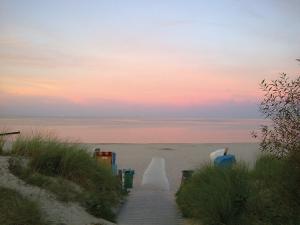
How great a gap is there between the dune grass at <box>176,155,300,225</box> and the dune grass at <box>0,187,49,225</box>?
2942 mm

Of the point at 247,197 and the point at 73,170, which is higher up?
the point at 73,170

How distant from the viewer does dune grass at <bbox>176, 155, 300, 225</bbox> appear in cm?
852

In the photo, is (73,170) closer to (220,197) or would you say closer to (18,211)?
(18,211)

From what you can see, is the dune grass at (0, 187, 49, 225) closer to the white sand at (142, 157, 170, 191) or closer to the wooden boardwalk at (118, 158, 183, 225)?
the wooden boardwalk at (118, 158, 183, 225)

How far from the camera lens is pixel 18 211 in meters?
7.84

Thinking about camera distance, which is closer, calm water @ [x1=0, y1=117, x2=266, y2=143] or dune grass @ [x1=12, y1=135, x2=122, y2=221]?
dune grass @ [x1=12, y1=135, x2=122, y2=221]

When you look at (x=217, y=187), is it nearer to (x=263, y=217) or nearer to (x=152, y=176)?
(x=263, y=217)

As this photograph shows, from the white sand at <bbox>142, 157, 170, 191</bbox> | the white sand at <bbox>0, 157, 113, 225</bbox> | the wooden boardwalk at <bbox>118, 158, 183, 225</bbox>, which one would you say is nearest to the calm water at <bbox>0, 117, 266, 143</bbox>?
the white sand at <bbox>142, 157, 170, 191</bbox>

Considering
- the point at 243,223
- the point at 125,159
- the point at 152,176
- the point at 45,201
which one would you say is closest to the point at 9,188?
the point at 45,201

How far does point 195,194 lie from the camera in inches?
396

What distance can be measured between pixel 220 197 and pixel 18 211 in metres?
3.46

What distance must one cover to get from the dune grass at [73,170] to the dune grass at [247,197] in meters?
1.84

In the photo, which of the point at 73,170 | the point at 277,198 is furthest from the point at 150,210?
the point at 277,198

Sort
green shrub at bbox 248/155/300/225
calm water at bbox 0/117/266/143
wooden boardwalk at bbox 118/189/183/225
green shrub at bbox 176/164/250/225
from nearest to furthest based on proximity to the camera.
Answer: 1. green shrub at bbox 248/155/300/225
2. green shrub at bbox 176/164/250/225
3. wooden boardwalk at bbox 118/189/183/225
4. calm water at bbox 0/117/266/143
